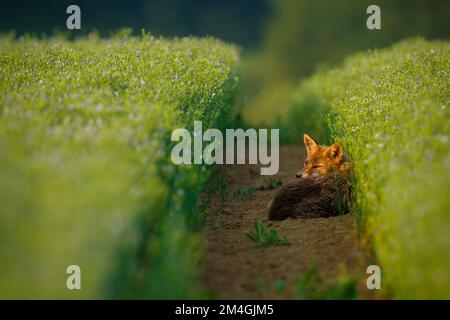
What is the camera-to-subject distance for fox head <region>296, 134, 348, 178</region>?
24.0ft

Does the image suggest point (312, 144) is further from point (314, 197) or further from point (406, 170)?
point (406, 170)

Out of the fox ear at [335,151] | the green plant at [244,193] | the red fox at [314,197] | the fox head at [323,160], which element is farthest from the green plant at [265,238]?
the green plant at [244,193]

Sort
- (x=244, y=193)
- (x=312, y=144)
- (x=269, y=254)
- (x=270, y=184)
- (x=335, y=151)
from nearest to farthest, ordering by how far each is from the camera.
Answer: (x=269, y=254), (x=335, y=151), (x=312, y=144), (x=244, y=193), (x=270, y=184)

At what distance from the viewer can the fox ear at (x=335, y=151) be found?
720cm

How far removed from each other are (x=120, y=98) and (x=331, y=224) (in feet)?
8.14

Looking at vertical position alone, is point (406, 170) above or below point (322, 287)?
above

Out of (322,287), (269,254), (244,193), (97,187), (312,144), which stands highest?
(312,144)

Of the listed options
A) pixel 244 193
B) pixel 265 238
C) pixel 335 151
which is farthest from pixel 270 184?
pixel 265 238

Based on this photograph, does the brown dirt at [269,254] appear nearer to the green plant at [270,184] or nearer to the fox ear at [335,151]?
the fox ear at [335,151]

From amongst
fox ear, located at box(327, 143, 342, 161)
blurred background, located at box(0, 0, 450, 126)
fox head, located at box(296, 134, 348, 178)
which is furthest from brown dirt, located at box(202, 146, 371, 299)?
blurred background, located at box(0, 0, 450, 126)

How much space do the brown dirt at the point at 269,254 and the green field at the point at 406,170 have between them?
1.03 feet

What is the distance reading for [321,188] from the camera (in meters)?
6.73

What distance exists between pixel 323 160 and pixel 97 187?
154 inches

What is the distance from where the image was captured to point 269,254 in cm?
589
